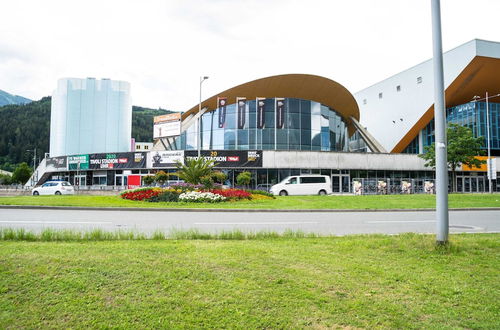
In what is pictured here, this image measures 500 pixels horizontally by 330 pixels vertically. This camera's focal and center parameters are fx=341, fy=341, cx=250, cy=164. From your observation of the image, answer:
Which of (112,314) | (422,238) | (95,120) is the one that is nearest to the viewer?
(112,314)

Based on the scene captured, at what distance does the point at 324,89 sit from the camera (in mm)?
42469

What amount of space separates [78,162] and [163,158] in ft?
39.1

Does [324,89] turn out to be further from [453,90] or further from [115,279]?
[115,279]

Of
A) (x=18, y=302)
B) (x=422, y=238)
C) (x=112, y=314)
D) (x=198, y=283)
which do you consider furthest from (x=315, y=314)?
(x=422, y=238)

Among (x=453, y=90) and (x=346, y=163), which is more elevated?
(x=453, y=90)

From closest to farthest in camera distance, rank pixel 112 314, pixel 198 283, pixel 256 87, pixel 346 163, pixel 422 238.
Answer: pixel 112 314 < pixel 198 283 < pixel 422 238 < pixel 346 163 < pixel 256 87

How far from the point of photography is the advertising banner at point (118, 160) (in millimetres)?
38322

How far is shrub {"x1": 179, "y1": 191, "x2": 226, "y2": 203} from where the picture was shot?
755 inches

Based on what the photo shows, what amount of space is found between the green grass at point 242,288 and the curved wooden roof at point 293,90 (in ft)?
122

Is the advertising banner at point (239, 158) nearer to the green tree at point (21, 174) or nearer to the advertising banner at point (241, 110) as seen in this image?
the advertising banner at point (241, 110)

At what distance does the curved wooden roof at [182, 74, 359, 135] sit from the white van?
52.1 feet

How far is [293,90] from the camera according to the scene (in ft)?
137

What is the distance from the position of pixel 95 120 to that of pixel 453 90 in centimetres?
6367

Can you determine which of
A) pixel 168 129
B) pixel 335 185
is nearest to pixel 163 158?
pixel 168 129
